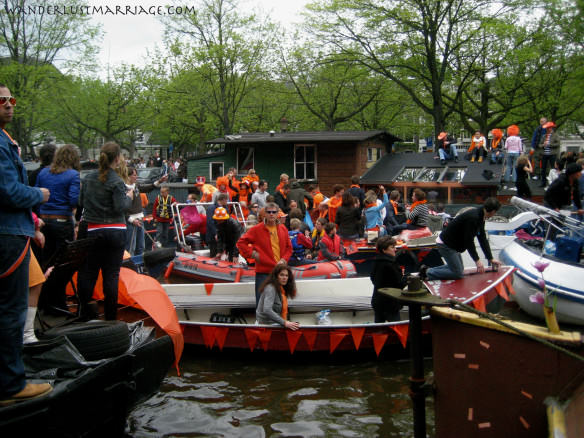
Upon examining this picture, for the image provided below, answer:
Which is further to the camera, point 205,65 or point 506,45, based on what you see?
point 205,65

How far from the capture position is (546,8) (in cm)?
2534

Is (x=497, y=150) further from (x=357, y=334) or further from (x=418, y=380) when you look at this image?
(x=418, y=380)

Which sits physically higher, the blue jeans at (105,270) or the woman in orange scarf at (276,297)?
the blue jeans at (105,270)

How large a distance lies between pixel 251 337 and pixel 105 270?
8.84ft

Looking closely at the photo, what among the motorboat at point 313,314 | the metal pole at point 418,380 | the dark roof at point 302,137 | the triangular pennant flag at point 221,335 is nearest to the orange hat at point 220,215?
the motorboat at point 313,314

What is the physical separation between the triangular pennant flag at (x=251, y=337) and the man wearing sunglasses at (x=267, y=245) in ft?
2.61

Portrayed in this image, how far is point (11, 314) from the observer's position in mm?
3711

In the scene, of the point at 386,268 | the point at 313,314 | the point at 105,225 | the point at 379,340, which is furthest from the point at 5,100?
the point at 313,314

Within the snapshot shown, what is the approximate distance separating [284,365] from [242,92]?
2368cm

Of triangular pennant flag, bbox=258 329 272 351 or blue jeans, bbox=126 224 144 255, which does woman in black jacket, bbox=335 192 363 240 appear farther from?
triangular pennant flag, bbox=258 329 272 351

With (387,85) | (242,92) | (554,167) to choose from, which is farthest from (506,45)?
(242,92)

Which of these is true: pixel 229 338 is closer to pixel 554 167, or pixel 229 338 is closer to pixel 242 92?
pixel 554 167

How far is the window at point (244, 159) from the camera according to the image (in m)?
24.1

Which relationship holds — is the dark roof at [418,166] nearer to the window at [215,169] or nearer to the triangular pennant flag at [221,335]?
the window at [215,169]
